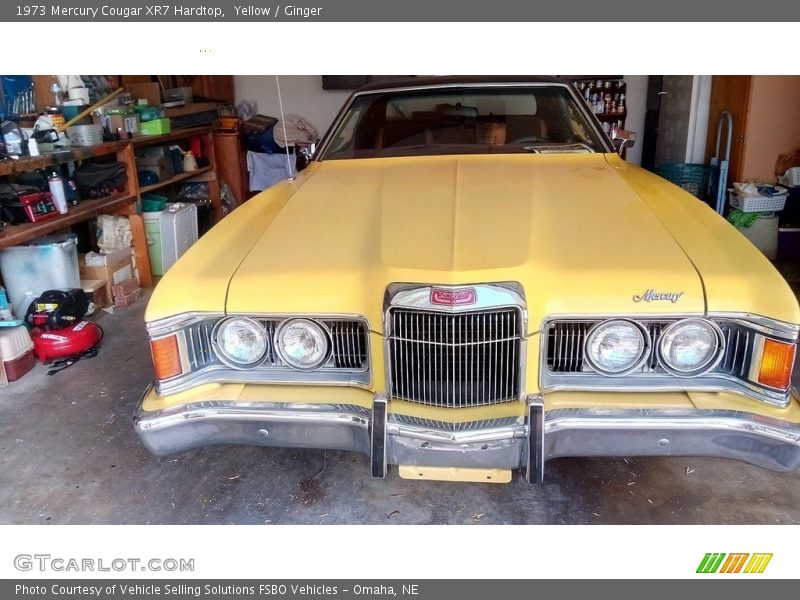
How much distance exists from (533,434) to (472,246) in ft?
2.08

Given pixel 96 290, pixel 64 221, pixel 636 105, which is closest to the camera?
pixel 64 221

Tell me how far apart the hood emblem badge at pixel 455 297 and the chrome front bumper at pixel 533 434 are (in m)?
0.36

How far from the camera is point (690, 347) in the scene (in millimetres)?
1948

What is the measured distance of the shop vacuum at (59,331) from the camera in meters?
3.90

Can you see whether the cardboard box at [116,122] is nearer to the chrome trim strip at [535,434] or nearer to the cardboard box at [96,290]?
the cardboard box at [96,290]

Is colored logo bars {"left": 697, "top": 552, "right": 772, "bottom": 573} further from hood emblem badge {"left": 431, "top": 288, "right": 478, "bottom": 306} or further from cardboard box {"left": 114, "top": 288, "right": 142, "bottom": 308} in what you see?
cardboard box {"left": 114, "top": 288, "right": 142, "bottom": 308}

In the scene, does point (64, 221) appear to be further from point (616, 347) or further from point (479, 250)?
point (616, 347)

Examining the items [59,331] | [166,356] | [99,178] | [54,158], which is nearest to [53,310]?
[59,331]

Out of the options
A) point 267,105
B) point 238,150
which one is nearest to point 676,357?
point 238,150

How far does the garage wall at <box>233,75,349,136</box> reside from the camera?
8.43 metres

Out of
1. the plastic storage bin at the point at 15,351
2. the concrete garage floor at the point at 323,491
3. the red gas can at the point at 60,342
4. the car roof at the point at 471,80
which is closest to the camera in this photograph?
the concrete garage floor at the point at 323,491

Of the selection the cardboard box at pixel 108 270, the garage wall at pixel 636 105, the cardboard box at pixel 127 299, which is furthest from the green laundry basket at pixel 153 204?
the garage wall at pixel 636 105

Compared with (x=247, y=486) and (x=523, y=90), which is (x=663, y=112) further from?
(x=247, y=486)

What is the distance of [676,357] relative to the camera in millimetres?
1964
